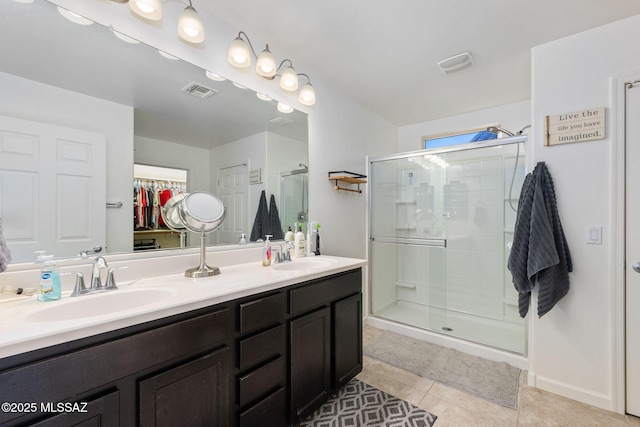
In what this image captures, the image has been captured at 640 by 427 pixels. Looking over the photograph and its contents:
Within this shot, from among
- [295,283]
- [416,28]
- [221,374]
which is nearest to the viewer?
[221,374]

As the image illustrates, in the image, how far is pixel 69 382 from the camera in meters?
0.75

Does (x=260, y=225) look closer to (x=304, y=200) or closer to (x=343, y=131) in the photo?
(x=304, y=200)

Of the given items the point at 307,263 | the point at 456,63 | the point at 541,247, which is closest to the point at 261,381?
the point at 307,263

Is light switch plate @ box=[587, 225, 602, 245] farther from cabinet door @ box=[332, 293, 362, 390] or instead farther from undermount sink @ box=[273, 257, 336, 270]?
undermount sink @ box=[273, 257, 336, 270]

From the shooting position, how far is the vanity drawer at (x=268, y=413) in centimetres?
118

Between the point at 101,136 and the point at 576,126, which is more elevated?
the point at 576,126

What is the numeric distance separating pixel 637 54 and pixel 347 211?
2.22 m

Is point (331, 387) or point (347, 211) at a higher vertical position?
point (347, 211)

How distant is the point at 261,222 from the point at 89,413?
1.36m

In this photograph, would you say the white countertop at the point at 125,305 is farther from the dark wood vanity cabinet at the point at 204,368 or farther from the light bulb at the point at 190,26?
the light bulb at the point at 190,26

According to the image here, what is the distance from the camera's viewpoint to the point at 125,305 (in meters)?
1.15

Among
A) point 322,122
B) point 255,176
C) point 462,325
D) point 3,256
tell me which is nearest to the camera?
point 3,256

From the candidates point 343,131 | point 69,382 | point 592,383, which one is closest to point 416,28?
point 343,131

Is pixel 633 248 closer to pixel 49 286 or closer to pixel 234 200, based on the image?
pixel 234 200
